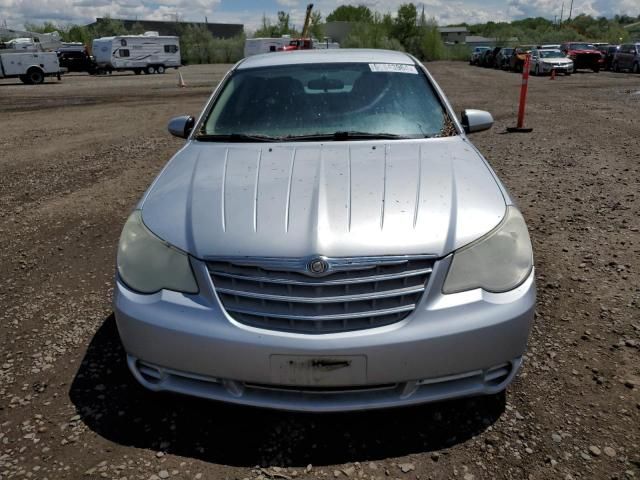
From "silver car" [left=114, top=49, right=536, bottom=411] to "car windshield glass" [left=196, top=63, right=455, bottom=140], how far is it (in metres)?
0.69

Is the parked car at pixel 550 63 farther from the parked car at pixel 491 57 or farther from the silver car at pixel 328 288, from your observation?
the silver car at pixel 328 288

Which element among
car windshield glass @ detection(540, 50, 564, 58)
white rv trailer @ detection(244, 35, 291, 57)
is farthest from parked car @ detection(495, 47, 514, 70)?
white rv trailer @ detection(244, 35, 291, 57)

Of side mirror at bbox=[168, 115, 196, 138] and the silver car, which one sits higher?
side mirror at bbox=[168, 115, 196, 138]

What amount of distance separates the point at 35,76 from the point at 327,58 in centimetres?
2745

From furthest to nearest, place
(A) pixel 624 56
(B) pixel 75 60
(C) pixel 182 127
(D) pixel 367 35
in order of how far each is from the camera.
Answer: (D) pixel 367 35, (B) pixel 75 60, (A) pixel 624 56, (C) pixel 182 127

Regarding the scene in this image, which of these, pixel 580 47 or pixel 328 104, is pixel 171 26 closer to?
pixel 580 47

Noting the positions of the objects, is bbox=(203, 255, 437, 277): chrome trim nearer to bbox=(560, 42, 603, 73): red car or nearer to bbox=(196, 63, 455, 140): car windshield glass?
bbox=(196, 63, 455, 140): car windshield glass

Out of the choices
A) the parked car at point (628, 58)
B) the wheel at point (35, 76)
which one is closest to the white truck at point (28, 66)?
the wheel at point (35, 76)

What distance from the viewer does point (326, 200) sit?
7.22ft

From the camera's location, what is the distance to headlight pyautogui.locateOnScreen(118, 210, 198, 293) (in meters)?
2.05

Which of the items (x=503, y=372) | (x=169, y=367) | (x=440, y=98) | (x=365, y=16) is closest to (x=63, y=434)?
(x=169, y=367)

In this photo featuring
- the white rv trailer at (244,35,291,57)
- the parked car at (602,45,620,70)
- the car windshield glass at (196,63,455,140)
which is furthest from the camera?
the white rv trailer at (244,35,291,57)

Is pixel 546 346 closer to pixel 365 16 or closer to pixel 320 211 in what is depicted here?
pixel 320 211

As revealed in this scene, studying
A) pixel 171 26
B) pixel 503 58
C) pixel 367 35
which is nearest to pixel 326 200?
pixel 503 58
